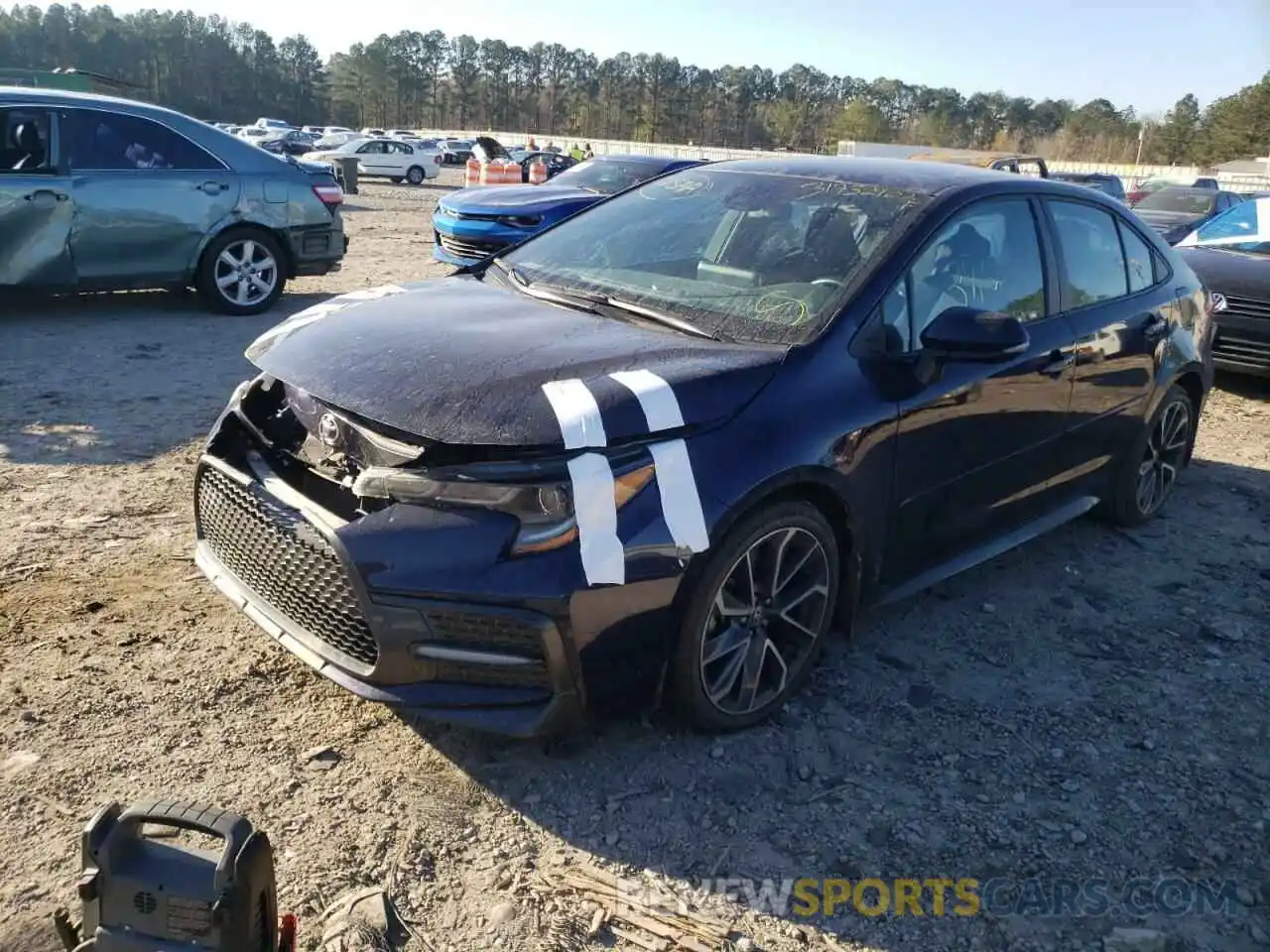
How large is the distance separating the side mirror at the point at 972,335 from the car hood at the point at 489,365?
1.75 feet

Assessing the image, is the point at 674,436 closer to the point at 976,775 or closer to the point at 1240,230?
the point at 976,775

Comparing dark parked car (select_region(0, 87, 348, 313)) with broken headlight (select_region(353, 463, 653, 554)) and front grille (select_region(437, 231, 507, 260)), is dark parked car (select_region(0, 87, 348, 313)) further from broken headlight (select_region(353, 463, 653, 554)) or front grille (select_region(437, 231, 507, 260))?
broken headlight (select_region(353, 463, 653, 554))

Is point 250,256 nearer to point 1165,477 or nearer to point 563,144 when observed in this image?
point 1165,477

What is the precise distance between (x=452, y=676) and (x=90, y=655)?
4.73 ft

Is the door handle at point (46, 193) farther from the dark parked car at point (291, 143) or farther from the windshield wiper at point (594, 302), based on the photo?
the dark parked car at point (291, 143)

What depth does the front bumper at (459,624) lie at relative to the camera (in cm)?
252

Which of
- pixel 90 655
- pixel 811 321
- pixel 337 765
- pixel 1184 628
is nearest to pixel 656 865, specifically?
pixel 337 765

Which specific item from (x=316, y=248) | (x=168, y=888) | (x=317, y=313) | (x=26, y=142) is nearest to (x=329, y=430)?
(x=317, y=313)

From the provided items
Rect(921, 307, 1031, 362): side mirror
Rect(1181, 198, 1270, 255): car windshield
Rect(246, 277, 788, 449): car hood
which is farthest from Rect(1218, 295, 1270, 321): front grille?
Rect(246, 277, 788, 449): car hood

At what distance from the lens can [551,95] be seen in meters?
124

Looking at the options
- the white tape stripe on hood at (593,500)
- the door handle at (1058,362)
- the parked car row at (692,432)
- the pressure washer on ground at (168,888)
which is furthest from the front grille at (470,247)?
the pressure washer on ground at (168,888)

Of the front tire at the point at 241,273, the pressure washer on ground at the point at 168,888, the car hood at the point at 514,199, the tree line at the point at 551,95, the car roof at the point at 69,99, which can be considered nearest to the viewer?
the pressure washer on ground at the point at 168,888

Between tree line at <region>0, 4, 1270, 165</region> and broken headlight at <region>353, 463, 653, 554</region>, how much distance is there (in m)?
87.5

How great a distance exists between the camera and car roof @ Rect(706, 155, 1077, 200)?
3732 millimetres
